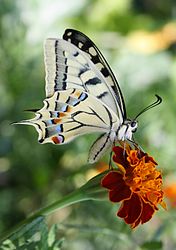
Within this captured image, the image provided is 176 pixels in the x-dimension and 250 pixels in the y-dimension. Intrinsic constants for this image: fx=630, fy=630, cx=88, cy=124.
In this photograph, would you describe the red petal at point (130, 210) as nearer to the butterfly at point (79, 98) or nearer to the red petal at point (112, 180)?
the red petal at point (112, 180)

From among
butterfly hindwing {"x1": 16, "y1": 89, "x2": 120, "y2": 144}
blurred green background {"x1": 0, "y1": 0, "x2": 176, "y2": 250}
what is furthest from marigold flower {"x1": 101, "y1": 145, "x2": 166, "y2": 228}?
blurred green background {"x1": 0, "y1": 0, "x2": 176, "y2": 250}

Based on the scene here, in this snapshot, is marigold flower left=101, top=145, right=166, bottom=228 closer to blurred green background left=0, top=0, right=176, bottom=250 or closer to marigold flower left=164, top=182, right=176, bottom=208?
blurred green background left=0, top=0, right=176, bottom=250

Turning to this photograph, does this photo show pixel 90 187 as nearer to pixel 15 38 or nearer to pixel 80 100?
pixel 80 100

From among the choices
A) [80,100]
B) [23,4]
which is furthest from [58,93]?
[23,4]

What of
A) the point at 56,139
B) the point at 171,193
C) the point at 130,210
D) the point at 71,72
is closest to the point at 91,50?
the point at 71,72

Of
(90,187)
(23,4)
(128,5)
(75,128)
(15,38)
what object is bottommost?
(90,187)

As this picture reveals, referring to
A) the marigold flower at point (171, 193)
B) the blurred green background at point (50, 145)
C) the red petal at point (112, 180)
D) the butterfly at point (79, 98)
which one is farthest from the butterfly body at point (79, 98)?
the marigold flower at point (171, 193)

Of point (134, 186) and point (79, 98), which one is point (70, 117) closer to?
point (79, 98)
